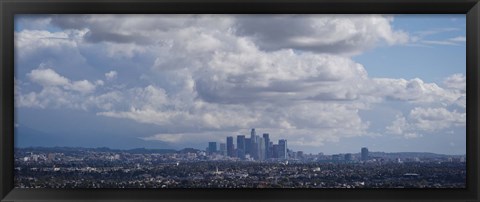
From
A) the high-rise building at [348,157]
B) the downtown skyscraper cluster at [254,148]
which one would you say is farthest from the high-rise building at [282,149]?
the high-rise building at [348,157]

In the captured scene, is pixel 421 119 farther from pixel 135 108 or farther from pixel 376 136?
pixel 135 108

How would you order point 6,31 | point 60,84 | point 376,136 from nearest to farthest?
point 6,31, point 60,84, point 376,136

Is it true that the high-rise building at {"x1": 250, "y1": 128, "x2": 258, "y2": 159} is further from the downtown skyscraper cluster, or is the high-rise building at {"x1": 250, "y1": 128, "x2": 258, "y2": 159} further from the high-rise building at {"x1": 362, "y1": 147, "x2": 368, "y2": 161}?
the high-rise building at {"x1": 362, "y1": 147, "x2": 368, "y2": 161}

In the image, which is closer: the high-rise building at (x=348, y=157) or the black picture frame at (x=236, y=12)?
the black picture frame at (x=236, y=12)

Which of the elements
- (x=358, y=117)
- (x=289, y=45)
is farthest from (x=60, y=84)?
(x=358, y=117)

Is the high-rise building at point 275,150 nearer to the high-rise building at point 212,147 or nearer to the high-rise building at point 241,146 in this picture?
the high-rise building at point 241,146

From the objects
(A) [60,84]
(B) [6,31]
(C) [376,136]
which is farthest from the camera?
(C) [376,136]

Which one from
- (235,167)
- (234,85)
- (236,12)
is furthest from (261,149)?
(236,12)

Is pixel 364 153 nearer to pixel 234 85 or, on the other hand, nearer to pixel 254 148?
pixel 254 148
